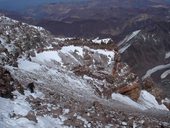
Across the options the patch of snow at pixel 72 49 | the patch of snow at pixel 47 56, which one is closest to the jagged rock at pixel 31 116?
the patch of snow at pixel 47 56

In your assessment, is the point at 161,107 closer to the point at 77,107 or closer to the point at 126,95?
the point at 126,95

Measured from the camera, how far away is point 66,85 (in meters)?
43.1

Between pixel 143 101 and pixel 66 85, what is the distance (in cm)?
1874

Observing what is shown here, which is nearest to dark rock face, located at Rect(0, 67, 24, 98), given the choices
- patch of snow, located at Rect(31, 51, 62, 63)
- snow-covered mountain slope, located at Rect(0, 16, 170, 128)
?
snow-covered mountain slope, located at Rect(0, 16, 170, 128)

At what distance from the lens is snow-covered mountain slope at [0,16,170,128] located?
2371 centimetres

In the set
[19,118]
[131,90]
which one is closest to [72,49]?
[131,90]

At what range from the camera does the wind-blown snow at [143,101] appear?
5359 centimetres

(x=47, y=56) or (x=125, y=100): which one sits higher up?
(x=47, y=56)

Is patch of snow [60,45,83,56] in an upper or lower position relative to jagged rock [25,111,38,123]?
lower

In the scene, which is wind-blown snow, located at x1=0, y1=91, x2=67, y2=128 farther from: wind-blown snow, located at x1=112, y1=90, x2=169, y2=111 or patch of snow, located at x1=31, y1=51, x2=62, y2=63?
wind-blown snow, located at x1=112, y1=90, x2=169, y2=111

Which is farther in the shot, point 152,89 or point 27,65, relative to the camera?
point 152,89

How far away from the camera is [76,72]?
5269 centimetres

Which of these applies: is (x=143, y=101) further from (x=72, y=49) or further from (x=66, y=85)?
(x=66, y=85)

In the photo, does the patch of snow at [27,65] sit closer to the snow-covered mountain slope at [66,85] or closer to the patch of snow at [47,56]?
the snow-covered mountain slope at [66,85]
